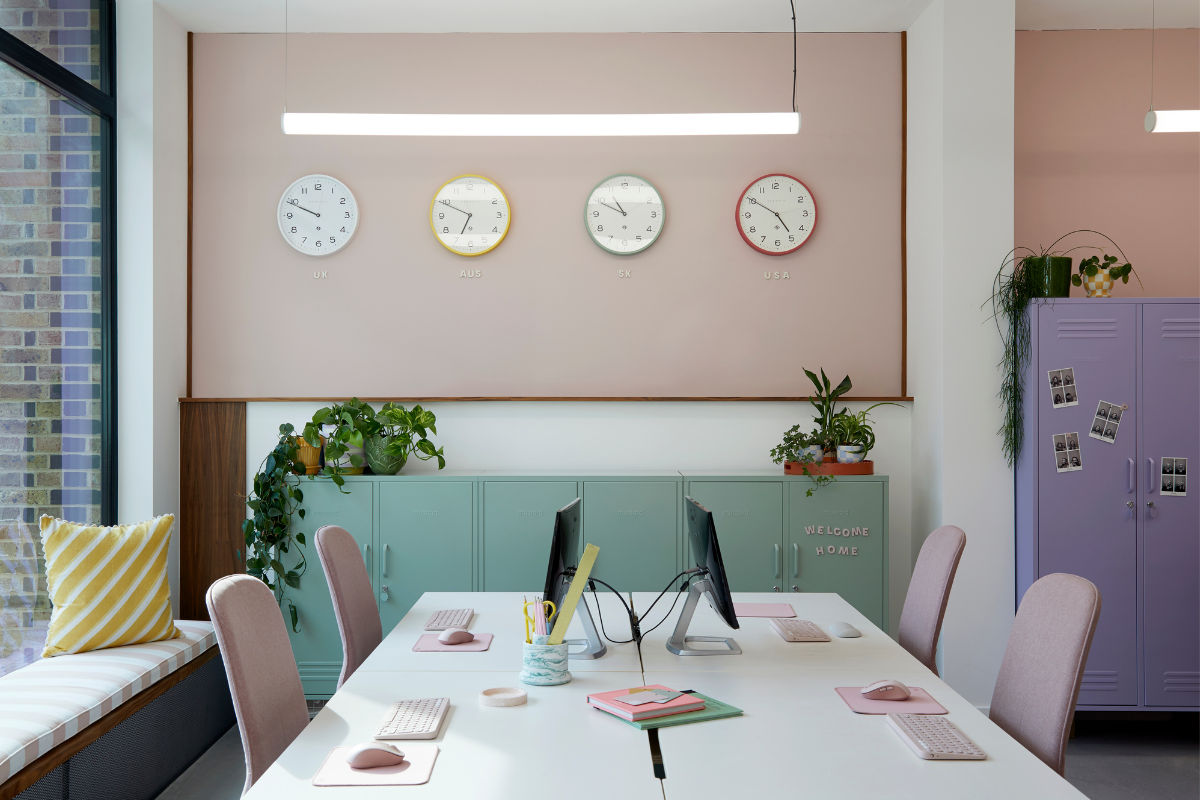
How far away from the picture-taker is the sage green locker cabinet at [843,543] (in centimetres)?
382

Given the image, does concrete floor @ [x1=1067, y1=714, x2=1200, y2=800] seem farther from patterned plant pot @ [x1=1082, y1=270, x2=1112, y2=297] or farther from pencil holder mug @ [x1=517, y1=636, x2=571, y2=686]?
pencil holder mug @ [x1=517, y1=636, x2=571, y2=686]

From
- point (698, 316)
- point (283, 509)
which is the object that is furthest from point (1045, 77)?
point (283, 509)

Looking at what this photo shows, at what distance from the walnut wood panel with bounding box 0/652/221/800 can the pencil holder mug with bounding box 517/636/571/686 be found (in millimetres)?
1547

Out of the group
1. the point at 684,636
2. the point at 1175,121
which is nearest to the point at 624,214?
the point at 1175,121

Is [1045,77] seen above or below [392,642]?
above

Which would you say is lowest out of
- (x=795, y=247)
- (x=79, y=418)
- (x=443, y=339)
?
(x=79, y=418)

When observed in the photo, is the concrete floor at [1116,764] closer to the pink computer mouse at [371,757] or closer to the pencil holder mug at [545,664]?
the pencil holder mug at [545,664]

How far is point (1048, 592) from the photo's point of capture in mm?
1979

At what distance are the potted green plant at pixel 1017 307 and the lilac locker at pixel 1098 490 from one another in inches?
4.1

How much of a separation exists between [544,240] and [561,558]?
242cm

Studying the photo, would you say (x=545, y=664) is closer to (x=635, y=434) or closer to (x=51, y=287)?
(x=635, y=434)

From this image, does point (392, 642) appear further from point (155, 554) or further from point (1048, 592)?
point (1048, 592)

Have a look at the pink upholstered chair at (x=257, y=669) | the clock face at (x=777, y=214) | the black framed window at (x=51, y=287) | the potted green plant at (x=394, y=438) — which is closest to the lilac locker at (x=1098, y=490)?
the clock face at (x=777, y=214)

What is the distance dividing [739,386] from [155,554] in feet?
9.54
